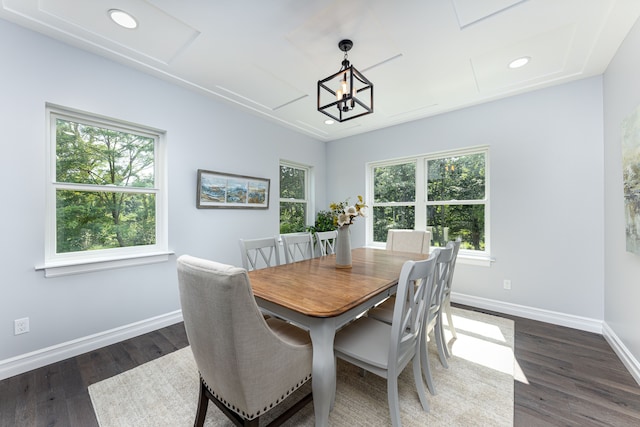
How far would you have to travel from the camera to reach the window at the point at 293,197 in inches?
170

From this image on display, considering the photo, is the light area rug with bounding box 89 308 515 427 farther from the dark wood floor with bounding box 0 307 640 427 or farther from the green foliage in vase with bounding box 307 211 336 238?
the green foliage in vase with bounding box 307 211 336 238

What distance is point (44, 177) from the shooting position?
2.09 m

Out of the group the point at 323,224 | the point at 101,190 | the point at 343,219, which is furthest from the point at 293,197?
the point at 101,190

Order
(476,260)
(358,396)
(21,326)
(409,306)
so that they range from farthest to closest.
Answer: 1. (476,260)
2. (21,326)
3. (358,396)
4. (409,306)

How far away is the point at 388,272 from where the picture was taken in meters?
1.96

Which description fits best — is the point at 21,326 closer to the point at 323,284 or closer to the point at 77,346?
the point at 77,346

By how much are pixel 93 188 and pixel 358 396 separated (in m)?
2.90

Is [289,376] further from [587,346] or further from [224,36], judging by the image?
[587,346]

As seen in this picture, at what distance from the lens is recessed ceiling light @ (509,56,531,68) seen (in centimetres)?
237

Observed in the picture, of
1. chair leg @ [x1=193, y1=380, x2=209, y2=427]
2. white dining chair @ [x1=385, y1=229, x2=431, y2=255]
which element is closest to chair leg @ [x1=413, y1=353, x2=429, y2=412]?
chair leg @ [x1=193, y1=380, x2=209, y2=427]

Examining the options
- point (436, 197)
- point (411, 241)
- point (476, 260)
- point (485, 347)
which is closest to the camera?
point (485, 347)

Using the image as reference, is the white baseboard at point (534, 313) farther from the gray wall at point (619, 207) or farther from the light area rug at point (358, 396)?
the light area rug at point (358, 396)

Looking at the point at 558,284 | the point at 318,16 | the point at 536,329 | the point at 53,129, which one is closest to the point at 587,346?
the point at 536,329

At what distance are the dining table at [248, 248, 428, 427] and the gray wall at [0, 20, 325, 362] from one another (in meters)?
1.54
